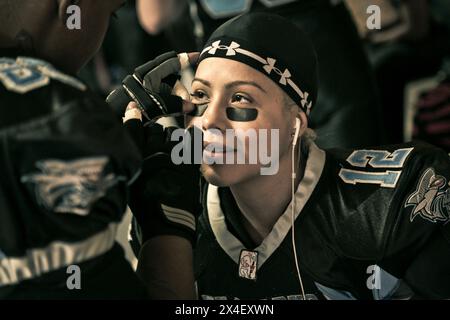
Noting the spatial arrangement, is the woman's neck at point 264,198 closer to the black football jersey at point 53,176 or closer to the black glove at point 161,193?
the black glove at point 161,193

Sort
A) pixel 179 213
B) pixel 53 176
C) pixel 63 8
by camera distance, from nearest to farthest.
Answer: pixel 53 176 < pixel 63 8 < pixel 179 213

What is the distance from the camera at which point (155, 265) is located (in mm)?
1307

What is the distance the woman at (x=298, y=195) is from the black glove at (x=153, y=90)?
0.14 feet

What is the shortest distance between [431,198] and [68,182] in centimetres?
63

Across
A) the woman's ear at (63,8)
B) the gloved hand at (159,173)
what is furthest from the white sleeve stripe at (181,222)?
the woman's ear at (63,8)

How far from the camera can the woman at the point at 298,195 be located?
4.60 ft

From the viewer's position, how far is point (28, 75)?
3.70 ft

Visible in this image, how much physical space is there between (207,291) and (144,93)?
37 cm

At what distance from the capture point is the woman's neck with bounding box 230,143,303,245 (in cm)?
149

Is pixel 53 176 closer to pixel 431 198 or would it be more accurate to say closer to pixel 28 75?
pixel 28 75

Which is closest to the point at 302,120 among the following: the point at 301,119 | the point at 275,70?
the point at 301,119

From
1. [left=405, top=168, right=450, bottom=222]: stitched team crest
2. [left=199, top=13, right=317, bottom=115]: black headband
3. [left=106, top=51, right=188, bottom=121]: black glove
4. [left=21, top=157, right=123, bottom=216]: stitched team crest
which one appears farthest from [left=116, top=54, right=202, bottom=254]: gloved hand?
[left=405, top=168, right=450, bottom=222]: stitched team crest
